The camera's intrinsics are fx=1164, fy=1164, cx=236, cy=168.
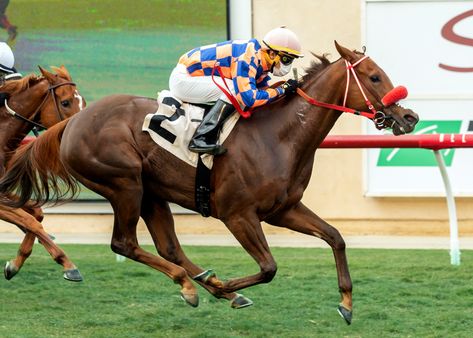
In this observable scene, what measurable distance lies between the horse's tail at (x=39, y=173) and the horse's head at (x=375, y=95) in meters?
1.70

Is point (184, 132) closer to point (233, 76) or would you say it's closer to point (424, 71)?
point (233, 76)

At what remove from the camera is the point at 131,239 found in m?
6.57

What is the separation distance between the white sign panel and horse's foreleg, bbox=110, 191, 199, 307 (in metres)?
4.60

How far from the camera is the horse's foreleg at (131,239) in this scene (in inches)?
249

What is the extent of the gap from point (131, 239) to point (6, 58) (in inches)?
84.5

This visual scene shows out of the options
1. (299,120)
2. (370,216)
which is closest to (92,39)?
(370,216)

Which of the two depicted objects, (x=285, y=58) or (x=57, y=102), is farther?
(x=57, y=102)

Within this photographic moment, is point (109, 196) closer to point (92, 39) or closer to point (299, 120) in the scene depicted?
point (299, 120)

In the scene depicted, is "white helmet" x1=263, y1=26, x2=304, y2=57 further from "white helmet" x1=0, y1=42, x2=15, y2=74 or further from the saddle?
"white helmet" x1=0, y1=42, x2=15, y2=74

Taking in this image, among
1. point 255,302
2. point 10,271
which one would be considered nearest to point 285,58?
point 255,302

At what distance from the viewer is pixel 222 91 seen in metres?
6.32

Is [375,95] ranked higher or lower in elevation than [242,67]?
lower

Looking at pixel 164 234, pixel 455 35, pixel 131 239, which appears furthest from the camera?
pixel 455 35

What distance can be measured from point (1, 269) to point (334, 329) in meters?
3.11
